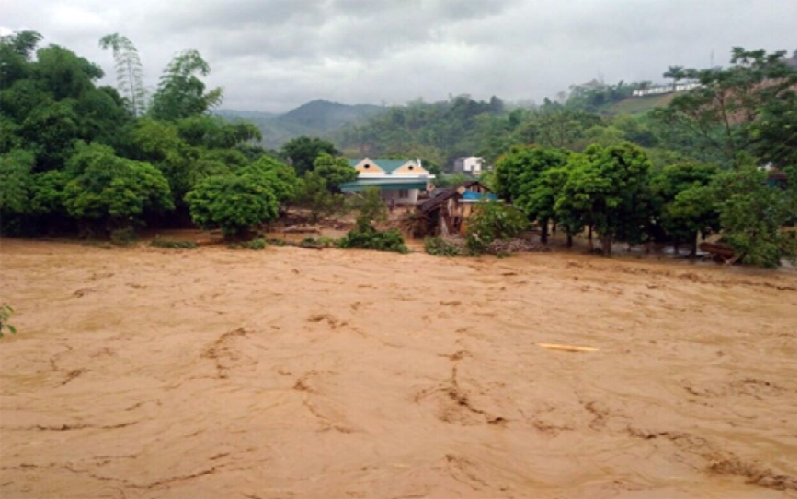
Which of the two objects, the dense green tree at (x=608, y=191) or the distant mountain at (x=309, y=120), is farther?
the distant mountain at (x=309, y=120)

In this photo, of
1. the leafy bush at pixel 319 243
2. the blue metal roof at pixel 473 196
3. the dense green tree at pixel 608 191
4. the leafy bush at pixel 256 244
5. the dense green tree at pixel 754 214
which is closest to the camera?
the dense green tree at pixel 754 214

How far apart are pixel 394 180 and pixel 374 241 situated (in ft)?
52.7

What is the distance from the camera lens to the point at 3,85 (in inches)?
722

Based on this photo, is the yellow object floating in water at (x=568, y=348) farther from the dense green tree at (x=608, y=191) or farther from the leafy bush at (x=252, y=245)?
the leafy bush at (x=252, y=245)

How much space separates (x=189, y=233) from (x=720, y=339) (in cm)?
1805

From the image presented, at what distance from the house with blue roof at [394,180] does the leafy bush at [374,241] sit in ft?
34.0

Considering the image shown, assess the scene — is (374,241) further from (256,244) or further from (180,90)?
(180,90)

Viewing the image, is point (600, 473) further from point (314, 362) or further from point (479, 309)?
point (479, 309)

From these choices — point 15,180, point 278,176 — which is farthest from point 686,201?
point 15,180

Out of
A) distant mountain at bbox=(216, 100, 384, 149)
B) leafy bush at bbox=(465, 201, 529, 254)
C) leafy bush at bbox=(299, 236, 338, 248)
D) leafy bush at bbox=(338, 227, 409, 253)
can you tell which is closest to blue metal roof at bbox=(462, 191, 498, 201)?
leafy bush at bbox=(465, 201, 529, 254)

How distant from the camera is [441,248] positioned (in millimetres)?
17875

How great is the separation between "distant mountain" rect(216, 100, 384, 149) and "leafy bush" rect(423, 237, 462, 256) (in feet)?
263

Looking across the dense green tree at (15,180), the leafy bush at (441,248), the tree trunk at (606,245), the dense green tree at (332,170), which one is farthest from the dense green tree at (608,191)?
the dense green tree at (15,180)

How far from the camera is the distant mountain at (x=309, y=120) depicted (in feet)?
342
